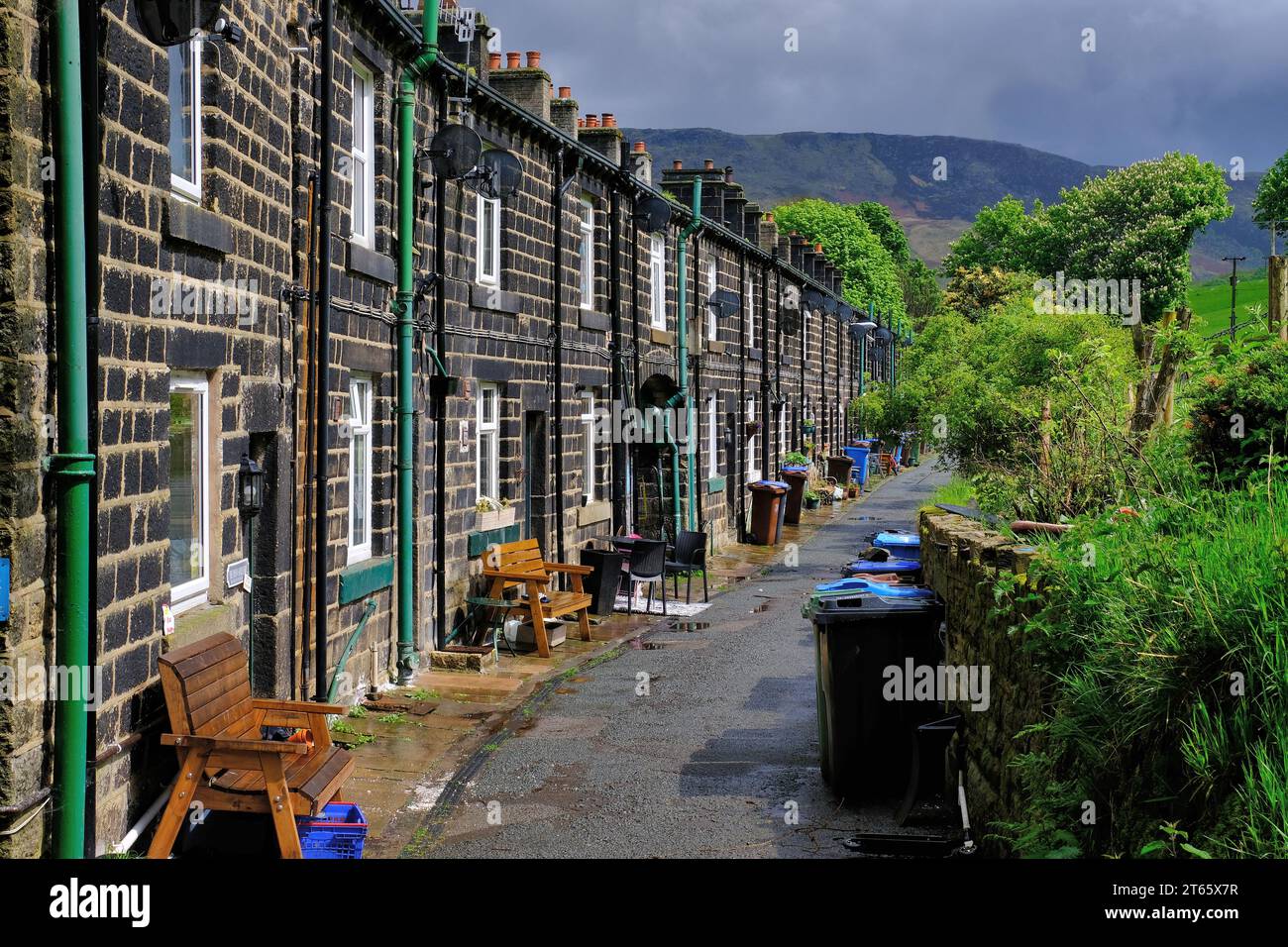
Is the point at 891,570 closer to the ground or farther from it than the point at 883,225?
closer to the ground

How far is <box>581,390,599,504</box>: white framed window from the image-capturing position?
61.7ft

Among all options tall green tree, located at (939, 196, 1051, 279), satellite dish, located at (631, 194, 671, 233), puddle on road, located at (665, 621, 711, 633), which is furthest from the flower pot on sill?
tall green tree, located at (939, 196, 1051, 279)

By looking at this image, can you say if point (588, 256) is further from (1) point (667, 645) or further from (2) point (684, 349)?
(1) point (667, 645)

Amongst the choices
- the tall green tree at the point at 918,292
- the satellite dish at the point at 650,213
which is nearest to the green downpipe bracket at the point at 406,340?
the satellite dish at the point at 650,213

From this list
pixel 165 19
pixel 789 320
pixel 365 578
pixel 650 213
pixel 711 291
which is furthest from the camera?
pixel 789 320

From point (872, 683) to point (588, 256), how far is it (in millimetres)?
12136

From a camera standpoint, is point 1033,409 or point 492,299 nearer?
point 492,299

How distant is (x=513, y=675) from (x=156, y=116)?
7014 millimetres

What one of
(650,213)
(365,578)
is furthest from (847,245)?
(365,578)

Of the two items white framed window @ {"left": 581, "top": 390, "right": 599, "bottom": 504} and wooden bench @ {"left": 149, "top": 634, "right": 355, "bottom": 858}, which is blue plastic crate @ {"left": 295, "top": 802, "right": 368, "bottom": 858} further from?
white framed window @ {"left": 581, "top": 390, "right": 599, "bottom": 504}

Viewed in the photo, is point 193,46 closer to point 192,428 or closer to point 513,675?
point 192,428

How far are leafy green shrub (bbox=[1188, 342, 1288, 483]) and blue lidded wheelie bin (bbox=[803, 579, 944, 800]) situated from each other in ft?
6.52

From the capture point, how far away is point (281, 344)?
983 cm
